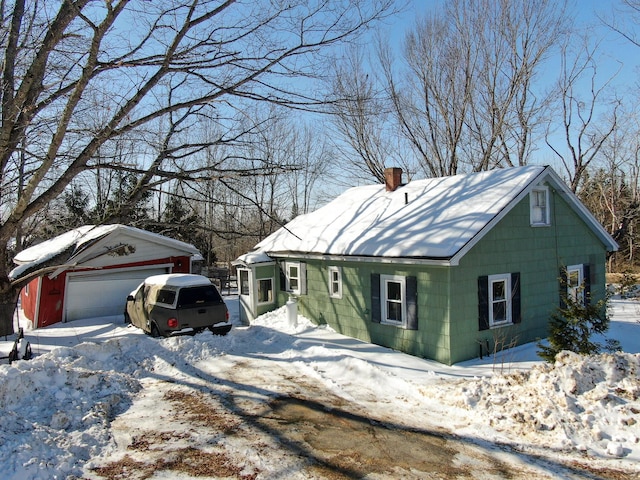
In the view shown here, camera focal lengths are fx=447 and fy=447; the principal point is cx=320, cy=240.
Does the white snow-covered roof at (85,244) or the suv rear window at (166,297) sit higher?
the white snow-covered roof at (85,244)

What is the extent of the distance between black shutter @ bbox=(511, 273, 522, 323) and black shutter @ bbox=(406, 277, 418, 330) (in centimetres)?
294

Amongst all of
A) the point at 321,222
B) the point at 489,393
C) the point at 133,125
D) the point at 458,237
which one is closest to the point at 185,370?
the point at 133,125

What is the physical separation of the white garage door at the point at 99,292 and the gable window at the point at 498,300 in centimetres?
1356

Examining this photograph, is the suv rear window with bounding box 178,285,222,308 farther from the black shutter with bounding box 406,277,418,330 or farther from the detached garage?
the black shutter with bounding box 406,277,418,330

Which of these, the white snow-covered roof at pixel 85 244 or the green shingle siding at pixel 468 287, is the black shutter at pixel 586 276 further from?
the white snow-covered roof at pixel 85 244

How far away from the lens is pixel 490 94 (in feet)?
92.9

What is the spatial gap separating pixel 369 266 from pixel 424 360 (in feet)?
10.6

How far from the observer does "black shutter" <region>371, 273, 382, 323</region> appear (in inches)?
512

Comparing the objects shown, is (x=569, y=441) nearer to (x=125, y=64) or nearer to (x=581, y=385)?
(x=581, y=385)

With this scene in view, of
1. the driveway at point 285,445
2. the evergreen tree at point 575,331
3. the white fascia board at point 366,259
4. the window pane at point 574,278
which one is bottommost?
the driveway at point 285,445

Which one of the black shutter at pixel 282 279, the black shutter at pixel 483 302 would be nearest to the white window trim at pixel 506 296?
the black shutter at pixel 483 302

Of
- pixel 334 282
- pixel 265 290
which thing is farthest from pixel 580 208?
pixel 265 290

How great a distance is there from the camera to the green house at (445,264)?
1155cm

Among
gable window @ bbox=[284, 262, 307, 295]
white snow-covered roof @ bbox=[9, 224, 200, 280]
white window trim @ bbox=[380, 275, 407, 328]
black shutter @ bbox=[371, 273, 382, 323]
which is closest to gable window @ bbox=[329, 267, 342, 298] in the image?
gable window @ bbox=[284, 262, 307, 295]
